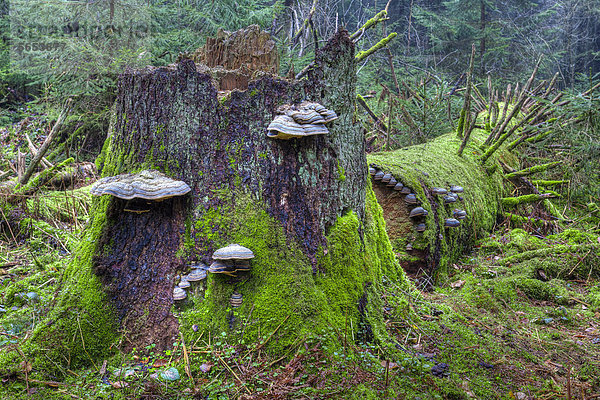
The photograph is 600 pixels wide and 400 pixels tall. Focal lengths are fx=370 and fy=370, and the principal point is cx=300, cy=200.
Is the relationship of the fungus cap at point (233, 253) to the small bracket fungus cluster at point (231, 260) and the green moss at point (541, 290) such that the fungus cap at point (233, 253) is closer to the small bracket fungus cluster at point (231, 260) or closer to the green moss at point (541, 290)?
the small bracket fungus cluster at point (231, 260)

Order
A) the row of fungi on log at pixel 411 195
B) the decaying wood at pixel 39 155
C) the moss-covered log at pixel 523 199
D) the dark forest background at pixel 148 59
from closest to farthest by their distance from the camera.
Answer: the row of fungi on log at pixel 411 195, the decaying wood at pixel 39 155, the moss-covered log at pixel 523 199, the dark forest background at pixel 148 59

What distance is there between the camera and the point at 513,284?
4.86 meters

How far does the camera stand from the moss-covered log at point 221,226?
9.24 feet

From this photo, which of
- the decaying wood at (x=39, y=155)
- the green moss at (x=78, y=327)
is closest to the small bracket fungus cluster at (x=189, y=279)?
the green moss at (x=78, y=327)

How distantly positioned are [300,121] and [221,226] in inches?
40.7

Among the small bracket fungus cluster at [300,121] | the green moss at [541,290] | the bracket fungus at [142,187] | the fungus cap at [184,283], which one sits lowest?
the green moss at [541,290]

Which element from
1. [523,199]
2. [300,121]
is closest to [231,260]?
[300,121]

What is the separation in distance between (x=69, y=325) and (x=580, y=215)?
973 cm

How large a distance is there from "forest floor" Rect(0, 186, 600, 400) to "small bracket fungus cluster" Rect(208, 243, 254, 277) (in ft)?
1.59

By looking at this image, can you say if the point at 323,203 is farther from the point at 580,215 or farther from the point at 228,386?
the point at 580,215

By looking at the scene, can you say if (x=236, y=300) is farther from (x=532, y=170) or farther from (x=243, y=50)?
(x=532, y=170)

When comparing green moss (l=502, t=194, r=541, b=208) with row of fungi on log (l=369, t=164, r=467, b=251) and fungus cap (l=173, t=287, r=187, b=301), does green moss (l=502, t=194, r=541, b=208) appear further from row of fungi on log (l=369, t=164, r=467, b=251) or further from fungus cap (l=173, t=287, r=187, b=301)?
fungus cap (l=173, t=287, r=187, b=301)

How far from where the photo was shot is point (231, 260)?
2.78m

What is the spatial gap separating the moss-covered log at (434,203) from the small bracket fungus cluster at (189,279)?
3292mm
